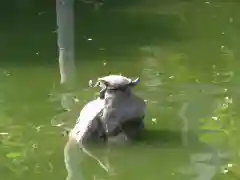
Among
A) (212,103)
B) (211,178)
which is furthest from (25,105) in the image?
(211,178)

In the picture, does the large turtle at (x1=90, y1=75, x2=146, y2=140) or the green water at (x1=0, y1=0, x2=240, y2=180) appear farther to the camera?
the large turtle at (x1=90, y1=75, x2=146, y2=140)

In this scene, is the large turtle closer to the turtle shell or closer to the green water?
the turtle shell

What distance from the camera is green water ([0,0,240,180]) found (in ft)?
15.5

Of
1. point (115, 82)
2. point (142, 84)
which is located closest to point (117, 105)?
point (115, 82)

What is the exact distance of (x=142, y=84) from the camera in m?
6.25

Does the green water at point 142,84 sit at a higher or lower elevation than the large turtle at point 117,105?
lower

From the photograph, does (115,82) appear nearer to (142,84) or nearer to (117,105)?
(117,105)

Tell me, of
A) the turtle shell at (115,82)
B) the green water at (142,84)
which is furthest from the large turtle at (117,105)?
the green water at (142,84)

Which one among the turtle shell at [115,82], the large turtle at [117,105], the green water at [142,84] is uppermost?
the turtle shell at [115,82]

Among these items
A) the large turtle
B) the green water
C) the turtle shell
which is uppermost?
the turtle shell

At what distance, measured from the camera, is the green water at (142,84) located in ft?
15.5

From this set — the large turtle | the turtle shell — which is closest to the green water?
the large turtle

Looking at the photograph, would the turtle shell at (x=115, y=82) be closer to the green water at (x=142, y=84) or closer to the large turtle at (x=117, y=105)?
the large turtle at (x=117, y=105)

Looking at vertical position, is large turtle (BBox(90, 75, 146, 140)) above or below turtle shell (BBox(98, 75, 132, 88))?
below
